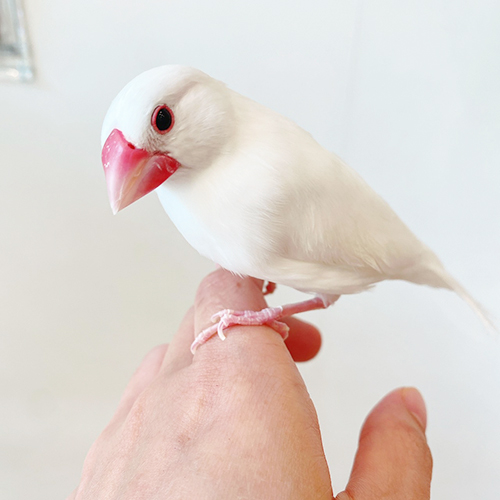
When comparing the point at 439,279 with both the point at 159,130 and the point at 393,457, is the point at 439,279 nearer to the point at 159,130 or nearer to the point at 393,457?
the point at 393,457

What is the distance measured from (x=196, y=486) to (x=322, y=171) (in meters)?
0.40

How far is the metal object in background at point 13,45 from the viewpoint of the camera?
1045mm

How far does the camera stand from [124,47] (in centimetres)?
109

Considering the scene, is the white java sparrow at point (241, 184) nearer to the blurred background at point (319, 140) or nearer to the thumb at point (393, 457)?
the thumb at point (393, 457)

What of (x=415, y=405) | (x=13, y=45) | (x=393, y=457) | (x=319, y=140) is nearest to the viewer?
(x=393, y=457)

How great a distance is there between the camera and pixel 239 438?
47 centimetres

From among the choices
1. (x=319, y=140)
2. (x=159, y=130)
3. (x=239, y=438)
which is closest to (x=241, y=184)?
(x=159, y=130)

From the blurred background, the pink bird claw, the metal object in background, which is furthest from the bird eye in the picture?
the metal object in background

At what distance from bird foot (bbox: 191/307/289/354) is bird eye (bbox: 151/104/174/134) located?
0.27 meters

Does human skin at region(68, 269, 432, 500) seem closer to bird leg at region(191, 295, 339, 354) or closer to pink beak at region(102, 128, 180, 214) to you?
bird leg at region(191, 295, 339, 354)

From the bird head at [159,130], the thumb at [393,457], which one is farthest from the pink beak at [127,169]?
the thumb at [393,457]

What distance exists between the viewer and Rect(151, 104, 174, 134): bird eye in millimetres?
496

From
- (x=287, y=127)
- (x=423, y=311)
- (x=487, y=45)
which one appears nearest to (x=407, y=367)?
(x=423, y=311)

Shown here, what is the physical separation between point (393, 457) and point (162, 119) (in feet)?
1.66
